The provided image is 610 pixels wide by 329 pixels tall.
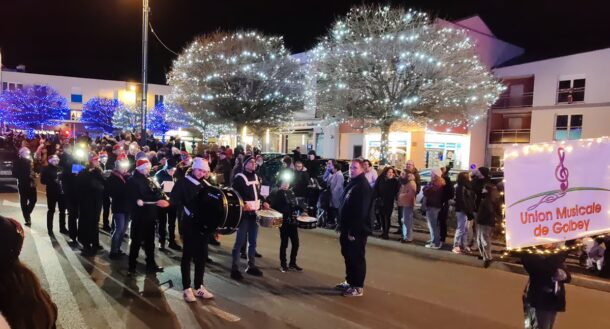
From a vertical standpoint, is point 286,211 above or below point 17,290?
below

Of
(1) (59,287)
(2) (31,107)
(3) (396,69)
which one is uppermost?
(3) (396,69)

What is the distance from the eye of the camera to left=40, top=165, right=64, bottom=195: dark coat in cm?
988

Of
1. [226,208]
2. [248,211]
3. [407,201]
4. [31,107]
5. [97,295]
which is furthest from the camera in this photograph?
[31,107]

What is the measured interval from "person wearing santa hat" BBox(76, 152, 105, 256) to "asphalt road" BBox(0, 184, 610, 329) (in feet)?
1.25

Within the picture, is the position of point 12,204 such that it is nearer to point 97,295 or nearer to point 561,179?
point 97,295

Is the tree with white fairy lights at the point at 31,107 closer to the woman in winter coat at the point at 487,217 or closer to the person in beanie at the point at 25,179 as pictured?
the person in beanie at the point at 25,179

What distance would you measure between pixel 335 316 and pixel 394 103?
614 inches

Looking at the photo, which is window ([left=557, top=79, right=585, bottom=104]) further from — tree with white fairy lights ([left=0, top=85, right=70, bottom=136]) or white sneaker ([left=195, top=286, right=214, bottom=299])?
tree with white fairy lights ([left=0, top=85, right=70, bottom=136])

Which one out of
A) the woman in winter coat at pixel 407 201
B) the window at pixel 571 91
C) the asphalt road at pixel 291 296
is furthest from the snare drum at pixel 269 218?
the window at pixel 571 91

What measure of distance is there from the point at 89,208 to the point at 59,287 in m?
2.59

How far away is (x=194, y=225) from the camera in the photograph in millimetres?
6336

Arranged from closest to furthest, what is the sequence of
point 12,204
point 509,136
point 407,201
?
point 407,201 < point 12,204 < point 509,136

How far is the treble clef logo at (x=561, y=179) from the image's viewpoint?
4.33m

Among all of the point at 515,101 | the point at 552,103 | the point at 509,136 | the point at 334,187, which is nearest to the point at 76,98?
the point at 509,136
